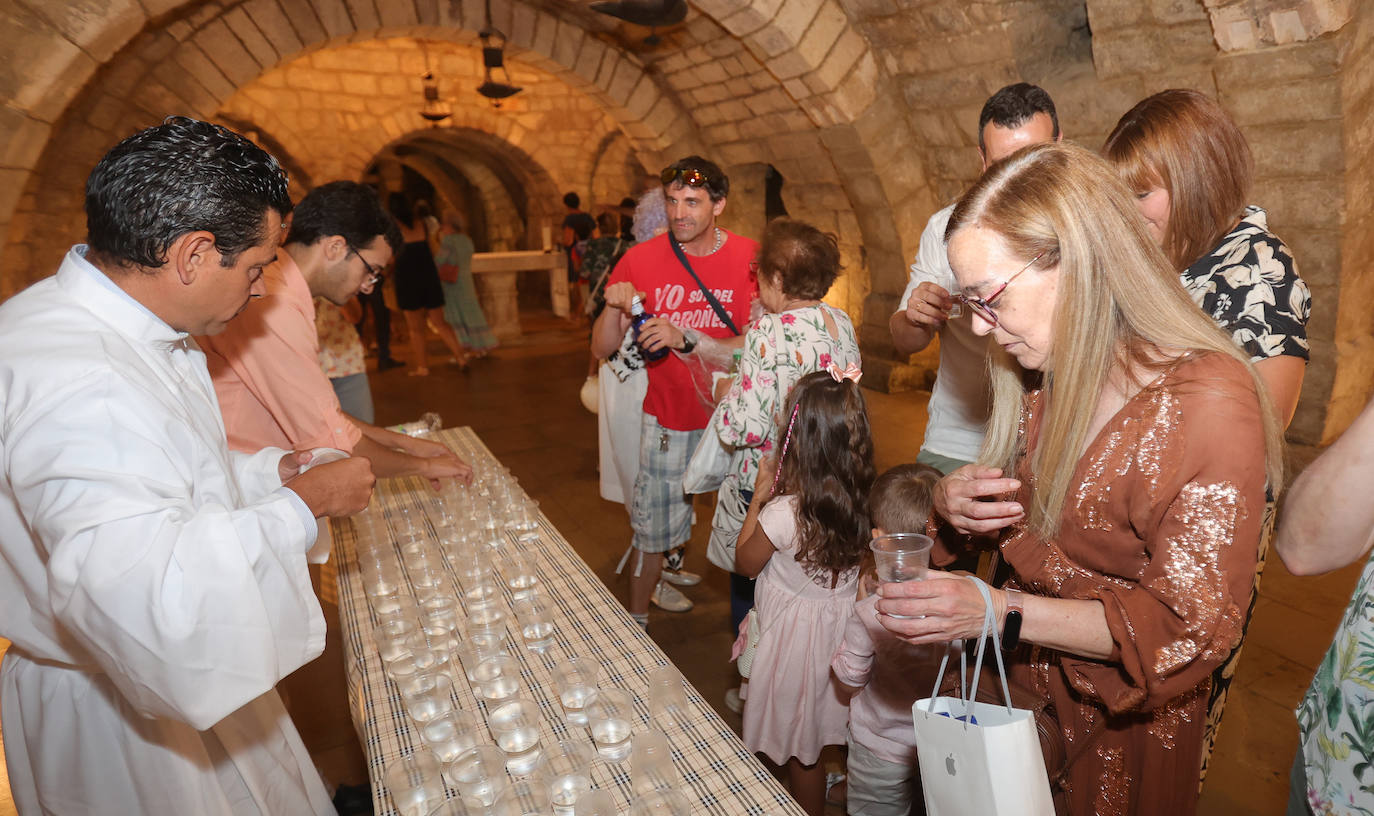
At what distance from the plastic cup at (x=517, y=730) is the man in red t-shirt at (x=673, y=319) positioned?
1.82 m

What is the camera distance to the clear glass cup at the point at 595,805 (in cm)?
127

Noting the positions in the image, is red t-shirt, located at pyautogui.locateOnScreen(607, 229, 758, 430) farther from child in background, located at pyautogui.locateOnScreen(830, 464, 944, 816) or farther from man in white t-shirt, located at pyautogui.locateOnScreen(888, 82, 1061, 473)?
child in background, located at pyautogui.locateOnScreen(830, 464, 944, 816)

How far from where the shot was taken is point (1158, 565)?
4.13ft

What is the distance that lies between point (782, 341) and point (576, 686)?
1.44 m

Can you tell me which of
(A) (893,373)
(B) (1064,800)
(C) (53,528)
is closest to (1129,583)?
(B) (1064,800)

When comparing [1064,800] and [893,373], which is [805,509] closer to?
[1064,800]

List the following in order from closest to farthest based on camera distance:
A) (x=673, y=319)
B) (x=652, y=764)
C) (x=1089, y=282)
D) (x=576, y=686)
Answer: (x=1089, y=282) < (x=652, y=764) < (x=576, y=686) < (x=673, y=319)

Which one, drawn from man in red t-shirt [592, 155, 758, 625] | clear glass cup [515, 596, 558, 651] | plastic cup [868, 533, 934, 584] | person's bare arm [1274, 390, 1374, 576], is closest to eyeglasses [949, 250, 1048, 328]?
plastic cup [868, 533, 934, 584]

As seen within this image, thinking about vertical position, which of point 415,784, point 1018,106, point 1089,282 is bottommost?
point 415,784

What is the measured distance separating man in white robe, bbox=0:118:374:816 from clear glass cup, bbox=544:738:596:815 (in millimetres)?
501

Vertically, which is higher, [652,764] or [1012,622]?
[1012,622]

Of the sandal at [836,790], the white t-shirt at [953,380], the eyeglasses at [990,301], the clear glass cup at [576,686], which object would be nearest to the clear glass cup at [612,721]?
the clear glass cup at [576,686]

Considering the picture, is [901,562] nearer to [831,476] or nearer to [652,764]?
[652,764]

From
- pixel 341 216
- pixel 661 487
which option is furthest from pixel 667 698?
pixel 341 216
